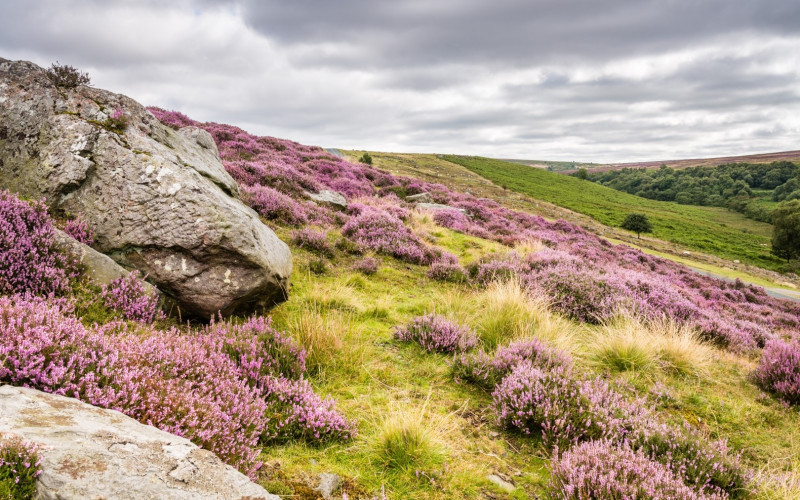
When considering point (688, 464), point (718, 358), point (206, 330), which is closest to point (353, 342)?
point (206, 330)

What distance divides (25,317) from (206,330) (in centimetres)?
173

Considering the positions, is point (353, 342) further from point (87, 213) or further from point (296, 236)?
point (296, 236)

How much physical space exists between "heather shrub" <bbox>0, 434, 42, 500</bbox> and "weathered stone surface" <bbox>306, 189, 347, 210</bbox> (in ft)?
42.4

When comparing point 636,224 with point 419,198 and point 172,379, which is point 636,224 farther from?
point 172,379

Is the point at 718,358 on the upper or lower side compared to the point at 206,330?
lower

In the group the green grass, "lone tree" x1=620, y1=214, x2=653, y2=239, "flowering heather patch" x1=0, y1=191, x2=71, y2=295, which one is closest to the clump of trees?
the green grass

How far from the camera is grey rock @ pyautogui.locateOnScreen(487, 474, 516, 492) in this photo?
3.29 metres

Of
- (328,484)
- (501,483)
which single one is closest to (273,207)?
(328,484)

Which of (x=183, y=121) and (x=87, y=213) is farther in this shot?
(x=183, y=121)

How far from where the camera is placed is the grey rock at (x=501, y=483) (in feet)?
10.8

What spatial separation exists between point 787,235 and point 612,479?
9008 cm

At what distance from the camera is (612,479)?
2904 mm

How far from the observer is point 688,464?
3584 mm

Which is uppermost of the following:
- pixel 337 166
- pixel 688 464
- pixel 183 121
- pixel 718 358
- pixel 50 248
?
pixel 183 121
